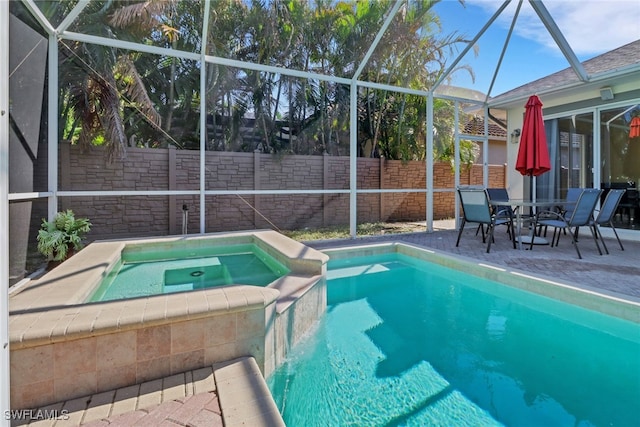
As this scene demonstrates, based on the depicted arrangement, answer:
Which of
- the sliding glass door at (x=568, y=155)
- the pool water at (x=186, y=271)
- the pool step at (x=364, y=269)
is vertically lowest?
the pool step at (x=364, y=269)

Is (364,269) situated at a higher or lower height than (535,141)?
lower

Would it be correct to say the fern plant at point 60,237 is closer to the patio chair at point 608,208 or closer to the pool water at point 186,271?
the pool water at point 186,271

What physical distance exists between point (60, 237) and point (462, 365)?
5.17 meters

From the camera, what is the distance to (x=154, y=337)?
206 centimetres

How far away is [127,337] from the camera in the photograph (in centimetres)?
200

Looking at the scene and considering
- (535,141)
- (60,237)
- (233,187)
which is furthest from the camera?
(233,187)

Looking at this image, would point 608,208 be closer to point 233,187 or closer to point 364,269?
point 364,269

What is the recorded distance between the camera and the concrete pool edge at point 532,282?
10.8 feet

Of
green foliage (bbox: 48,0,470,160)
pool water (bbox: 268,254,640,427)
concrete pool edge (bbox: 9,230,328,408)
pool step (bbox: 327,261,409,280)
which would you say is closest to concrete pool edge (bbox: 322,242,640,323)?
pool water (bbox: 268,254,640,427)

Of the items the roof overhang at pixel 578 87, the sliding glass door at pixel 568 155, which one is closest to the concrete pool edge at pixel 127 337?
the roof overhang at pixel 578 87

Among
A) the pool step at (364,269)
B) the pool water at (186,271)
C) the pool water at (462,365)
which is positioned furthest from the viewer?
the pool step at (364,269)

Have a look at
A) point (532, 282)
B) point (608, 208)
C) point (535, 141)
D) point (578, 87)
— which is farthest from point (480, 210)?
point (578, 87)

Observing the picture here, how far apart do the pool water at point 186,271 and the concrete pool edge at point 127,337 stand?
4.57 feet

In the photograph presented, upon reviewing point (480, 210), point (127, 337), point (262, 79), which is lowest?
point (127, 337)
